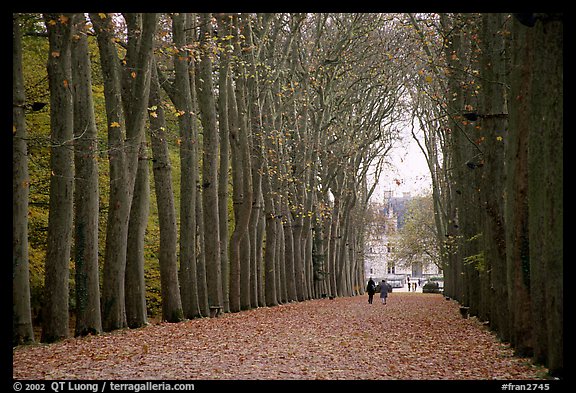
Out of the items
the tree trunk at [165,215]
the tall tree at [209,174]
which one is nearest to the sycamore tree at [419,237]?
the tall tree at [209,174]

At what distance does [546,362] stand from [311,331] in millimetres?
9424

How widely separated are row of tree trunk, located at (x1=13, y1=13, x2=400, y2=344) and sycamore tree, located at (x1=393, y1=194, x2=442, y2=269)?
34.1 meters

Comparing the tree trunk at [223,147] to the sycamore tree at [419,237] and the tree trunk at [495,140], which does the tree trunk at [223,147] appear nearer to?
the tree trunk at [495,140]

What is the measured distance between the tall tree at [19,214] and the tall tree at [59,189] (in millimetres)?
1151

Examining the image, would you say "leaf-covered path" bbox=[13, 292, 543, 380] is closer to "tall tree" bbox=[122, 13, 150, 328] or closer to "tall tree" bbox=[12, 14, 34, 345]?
"tall tree" bbox=[12, 14, 34, 345]

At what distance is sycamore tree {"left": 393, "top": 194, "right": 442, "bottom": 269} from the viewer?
273 feet

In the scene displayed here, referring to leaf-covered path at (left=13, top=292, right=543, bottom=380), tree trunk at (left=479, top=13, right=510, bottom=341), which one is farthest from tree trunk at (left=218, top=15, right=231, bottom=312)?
tree trunk at (left=479, top=13, right=510, bottom=341)

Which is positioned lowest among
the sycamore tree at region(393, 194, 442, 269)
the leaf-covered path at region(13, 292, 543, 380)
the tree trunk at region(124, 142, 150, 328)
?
the leaf-covered path at region(13, 292, 543, 380)

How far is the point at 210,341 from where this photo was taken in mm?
17500

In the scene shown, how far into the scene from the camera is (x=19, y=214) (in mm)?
16734

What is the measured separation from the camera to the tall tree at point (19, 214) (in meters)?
16.6

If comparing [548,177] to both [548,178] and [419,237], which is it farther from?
[419,237]
